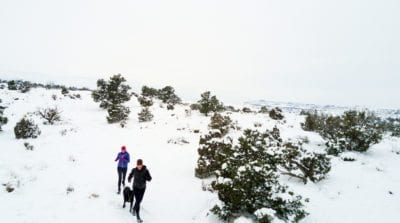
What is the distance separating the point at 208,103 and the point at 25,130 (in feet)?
56.4

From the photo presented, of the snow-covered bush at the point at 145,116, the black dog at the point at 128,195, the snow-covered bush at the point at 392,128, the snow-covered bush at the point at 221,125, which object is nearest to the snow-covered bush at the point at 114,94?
the snow-covered bush at the point at 145,116

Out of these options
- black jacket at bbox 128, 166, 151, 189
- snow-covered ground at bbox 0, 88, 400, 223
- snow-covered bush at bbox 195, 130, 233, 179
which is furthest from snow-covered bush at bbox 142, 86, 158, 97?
black jacket at bbox 128, 166, 151, 189

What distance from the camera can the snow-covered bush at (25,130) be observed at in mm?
17725

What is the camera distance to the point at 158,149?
18.2m

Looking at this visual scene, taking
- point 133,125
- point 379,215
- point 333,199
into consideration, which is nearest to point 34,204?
point 333,199

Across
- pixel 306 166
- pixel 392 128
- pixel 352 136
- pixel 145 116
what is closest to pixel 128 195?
pixel 306 166

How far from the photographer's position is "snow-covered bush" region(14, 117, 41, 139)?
17725mm

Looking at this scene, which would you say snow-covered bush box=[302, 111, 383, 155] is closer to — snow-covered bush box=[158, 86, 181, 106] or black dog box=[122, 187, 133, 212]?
black dog box=[122, 187, 133, 212]

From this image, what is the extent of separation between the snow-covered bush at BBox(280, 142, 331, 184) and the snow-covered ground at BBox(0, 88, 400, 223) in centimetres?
39

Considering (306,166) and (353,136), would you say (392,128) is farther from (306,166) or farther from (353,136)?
(306,166)

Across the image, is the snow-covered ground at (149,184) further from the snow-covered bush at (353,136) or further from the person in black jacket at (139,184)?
the snow-covered bush at (353,136)

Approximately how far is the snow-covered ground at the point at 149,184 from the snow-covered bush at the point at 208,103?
8.70m

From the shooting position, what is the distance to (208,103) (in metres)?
29.7

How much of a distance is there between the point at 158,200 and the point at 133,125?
14889 mm
